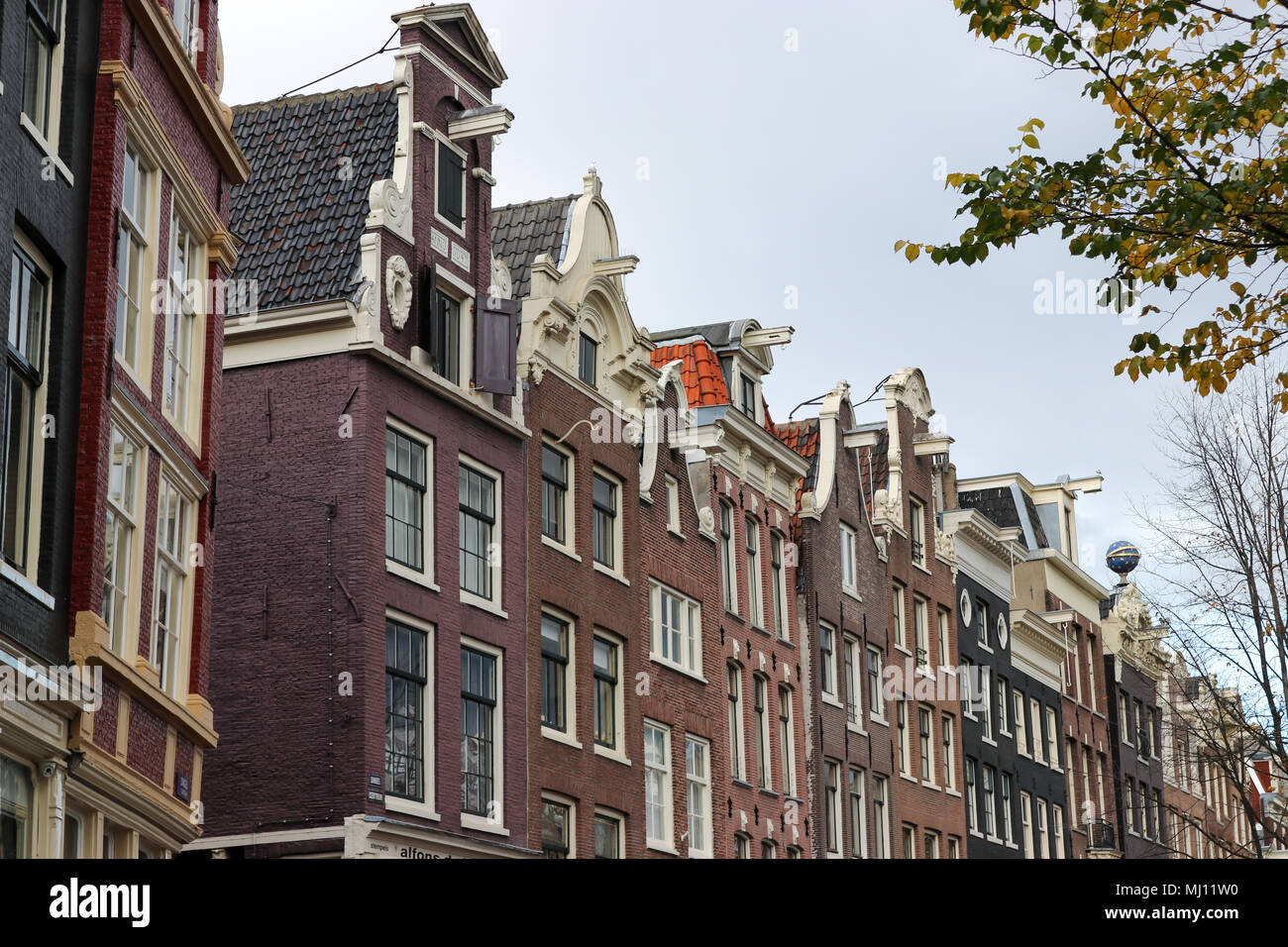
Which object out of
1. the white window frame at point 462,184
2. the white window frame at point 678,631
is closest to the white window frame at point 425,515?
the white window frame at point 462,184

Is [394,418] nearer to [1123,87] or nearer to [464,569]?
[464,569]

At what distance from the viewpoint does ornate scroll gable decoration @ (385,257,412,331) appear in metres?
27.5

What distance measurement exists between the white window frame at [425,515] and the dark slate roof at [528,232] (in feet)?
17.7

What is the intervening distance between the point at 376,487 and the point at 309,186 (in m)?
5.42

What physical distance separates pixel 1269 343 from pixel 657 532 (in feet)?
64.1

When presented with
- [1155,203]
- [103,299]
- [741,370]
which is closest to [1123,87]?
[1155,203]

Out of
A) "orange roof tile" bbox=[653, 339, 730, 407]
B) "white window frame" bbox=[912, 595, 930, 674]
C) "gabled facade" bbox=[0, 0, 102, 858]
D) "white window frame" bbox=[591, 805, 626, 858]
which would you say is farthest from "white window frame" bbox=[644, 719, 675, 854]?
"gabled facade" bbox=[0, 0, 102, 858]

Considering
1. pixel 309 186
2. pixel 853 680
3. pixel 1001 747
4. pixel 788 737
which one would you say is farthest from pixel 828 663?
pixel 309 186

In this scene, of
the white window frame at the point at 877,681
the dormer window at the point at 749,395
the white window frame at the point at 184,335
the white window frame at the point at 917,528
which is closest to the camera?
the white window frame at the point at 184,335

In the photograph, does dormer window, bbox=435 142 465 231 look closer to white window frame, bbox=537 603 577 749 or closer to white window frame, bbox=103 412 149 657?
white window frame, bbox=537 603 577 749

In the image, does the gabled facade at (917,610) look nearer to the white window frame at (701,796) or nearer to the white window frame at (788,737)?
the white window frame at (788,737)

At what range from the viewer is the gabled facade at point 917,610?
145 feet

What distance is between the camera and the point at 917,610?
46969 millimetres

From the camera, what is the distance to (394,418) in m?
27.5
